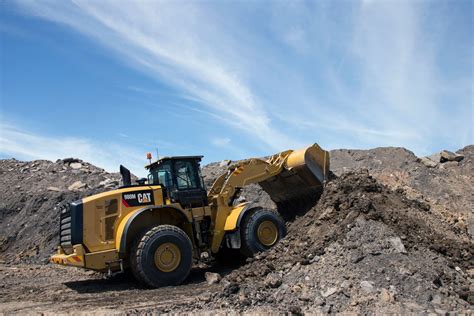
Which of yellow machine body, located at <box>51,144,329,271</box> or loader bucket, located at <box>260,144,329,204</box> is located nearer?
yellow machine body, located at <box>51,144,329,271</box>

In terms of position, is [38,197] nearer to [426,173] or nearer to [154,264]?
[154,264]

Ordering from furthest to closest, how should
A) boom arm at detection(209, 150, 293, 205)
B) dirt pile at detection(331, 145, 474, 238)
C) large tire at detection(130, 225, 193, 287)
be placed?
dirt pile at detection(331, 145, 474, 238)
boom arm at detection(209, 150, 293, 205)
large tire at detection(130, 225, 193, 287)

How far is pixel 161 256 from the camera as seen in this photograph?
339 inches

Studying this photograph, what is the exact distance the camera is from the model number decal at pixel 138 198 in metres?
8.95

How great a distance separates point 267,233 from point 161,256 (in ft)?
8.17

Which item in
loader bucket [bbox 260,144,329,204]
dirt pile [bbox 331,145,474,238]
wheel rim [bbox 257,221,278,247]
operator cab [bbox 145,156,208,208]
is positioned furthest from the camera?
dirt pile [bbox 331,145,474,238]

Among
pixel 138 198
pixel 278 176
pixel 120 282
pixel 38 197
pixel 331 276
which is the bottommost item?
pixel 331 276

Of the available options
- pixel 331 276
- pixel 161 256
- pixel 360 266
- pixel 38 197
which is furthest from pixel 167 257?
pixel 38 197

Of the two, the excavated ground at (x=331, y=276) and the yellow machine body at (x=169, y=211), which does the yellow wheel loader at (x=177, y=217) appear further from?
the excavated ground at (x=331, y=276)

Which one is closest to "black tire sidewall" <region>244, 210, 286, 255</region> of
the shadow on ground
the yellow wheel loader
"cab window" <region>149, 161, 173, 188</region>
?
the yellow wheel loader

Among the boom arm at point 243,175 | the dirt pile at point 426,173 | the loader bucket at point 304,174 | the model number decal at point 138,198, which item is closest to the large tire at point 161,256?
the model number decal at point 138,198

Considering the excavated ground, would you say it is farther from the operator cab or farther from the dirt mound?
the operator cab

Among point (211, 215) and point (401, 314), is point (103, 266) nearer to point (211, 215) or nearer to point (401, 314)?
point (211, 215)

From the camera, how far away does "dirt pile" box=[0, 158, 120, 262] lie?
51.7 feet
